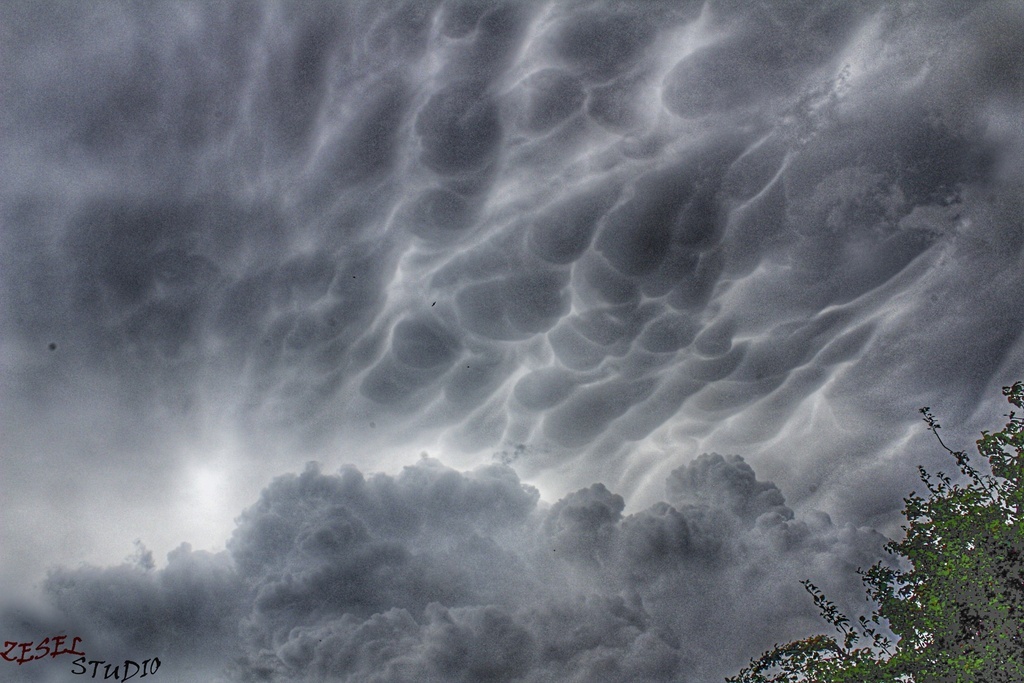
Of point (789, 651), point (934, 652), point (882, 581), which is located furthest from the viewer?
point (882, 581)

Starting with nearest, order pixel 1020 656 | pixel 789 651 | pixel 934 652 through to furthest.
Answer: pixel 1020 656 < pixel 934 652 < pixel 789 651

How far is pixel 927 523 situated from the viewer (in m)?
31.2

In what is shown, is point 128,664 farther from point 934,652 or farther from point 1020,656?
point 1020,656

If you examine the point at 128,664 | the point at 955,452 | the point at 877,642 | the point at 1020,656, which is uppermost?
the point at 128,664

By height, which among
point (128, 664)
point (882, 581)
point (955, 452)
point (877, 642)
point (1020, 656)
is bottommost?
point (1020, 656)

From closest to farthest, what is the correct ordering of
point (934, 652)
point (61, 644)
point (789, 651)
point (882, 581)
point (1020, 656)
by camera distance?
point (1020, 656) → point (934, 652) → point (789, 651) → point (882, 581) → point (61, 644)

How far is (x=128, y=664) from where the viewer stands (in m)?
36.8

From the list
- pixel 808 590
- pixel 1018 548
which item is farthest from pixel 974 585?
pixel 808 590

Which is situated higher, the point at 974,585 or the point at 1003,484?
the point at 1003,484

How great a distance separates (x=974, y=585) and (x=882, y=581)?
4.49m

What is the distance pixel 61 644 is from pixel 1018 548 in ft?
153

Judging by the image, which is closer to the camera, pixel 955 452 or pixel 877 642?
pixel 877 642

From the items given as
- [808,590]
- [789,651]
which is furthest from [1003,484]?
[789,651]

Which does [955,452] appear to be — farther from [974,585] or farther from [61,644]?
[61,644]
